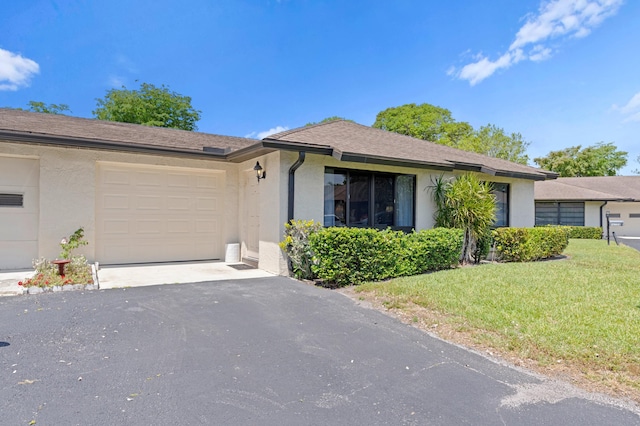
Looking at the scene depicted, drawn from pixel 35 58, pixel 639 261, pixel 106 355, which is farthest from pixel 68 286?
pixel 35 58

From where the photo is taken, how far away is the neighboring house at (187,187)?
777 cm

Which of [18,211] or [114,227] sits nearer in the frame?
[18,211]

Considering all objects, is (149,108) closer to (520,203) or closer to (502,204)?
(502,204)

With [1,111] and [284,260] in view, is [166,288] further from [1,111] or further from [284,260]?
[1,111]

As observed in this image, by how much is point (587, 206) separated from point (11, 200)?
28496mm

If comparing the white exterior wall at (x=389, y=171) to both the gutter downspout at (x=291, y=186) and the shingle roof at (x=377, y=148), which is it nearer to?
the gutter downspout at (x=291, y=186)

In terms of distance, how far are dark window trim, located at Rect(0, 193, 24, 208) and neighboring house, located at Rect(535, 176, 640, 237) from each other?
25829 millimetres

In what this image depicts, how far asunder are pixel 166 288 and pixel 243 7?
34.8 ft

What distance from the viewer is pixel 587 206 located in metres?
22.9

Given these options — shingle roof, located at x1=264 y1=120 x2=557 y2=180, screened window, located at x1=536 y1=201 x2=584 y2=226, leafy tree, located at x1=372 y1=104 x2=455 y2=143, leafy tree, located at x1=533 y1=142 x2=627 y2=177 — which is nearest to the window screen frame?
shingle roof, located at x1=264 y1=120 x2=557 y2=180

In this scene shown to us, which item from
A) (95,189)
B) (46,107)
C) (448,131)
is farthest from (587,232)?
(46,107)

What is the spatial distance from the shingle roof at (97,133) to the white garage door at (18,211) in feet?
3.11

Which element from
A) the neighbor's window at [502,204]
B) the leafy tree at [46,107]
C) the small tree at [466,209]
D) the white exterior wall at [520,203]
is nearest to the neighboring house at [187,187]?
the small tree at [466,209]

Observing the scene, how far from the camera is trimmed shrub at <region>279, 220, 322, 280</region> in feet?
24.3
